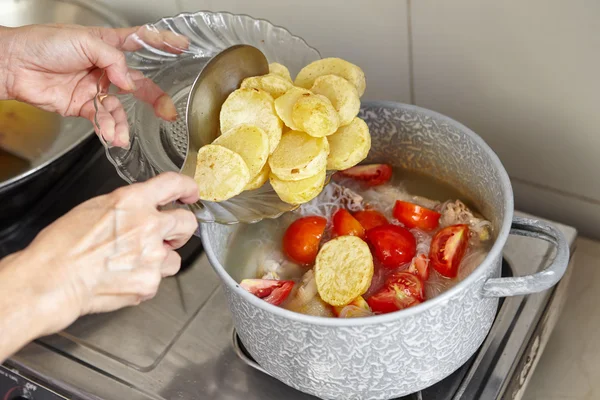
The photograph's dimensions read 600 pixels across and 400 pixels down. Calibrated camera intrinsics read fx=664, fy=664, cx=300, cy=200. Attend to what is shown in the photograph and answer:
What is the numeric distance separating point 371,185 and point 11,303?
1.66ft

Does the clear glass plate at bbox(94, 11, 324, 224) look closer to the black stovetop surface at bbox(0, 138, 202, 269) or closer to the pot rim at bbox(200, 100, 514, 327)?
the pot rim at bbox(200, 100, 514, 327)

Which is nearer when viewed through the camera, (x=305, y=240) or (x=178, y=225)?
(x=178, y=225)

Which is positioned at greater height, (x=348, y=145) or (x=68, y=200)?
(x=348, y=145)

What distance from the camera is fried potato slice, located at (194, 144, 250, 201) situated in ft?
2.25

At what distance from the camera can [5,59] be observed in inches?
34.0

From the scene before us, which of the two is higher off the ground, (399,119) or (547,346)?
(399,119)

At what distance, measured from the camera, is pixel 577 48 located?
2.58 ft

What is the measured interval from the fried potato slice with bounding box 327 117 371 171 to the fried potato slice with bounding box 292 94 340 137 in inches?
1.7

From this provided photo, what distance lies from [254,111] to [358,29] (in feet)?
0.94

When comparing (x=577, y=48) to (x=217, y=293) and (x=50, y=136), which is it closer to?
(x=217, y=293)

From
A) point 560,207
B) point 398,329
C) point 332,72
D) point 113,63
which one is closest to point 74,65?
point 113,63

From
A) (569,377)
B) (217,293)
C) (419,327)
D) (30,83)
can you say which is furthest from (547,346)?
(30,83)

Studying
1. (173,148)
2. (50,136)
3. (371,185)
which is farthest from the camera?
(50,136)

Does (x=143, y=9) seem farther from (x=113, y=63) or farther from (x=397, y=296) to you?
(x=397, y=296)
